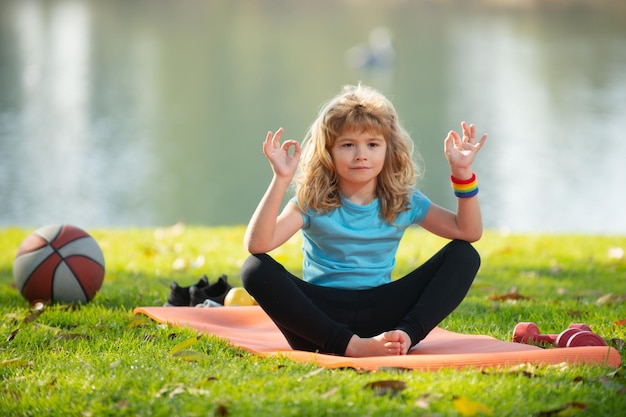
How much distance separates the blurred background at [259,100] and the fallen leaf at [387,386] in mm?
11768

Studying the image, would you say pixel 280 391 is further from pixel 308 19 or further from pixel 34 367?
pixel 308 19

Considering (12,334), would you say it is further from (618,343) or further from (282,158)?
(618,343)

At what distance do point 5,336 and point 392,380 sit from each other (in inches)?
85.5

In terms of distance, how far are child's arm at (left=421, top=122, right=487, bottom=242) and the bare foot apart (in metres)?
0.63

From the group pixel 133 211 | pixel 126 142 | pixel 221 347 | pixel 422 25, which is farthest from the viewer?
pixel 422 25

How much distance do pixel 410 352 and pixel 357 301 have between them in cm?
35

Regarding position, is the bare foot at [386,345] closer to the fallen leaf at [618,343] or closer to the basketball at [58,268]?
the fallen leaf at [618,343]

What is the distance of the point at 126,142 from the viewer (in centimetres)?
2081

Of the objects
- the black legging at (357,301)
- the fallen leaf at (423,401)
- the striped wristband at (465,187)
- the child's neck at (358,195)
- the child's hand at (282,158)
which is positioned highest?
the child's hand at (282,158)

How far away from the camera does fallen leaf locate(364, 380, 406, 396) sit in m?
3.19

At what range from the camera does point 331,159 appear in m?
4.33

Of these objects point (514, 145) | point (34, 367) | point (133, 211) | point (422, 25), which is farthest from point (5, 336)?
point (422, 25)

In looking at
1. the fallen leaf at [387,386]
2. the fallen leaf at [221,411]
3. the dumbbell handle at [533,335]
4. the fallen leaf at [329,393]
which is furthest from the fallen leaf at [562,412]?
the dumbbell handle at [533,335]

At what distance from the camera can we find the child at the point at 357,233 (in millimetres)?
3967
